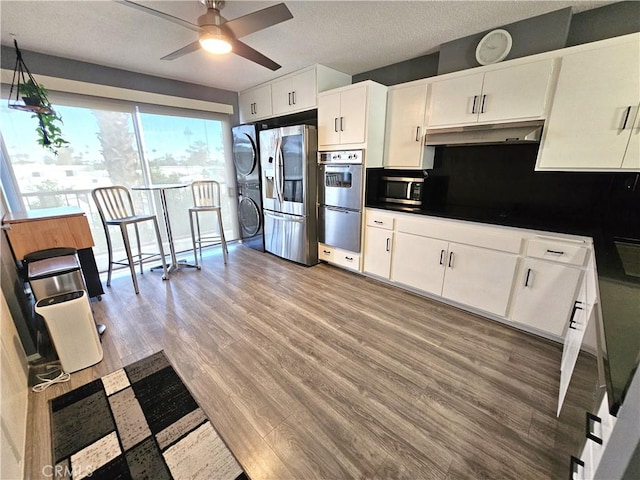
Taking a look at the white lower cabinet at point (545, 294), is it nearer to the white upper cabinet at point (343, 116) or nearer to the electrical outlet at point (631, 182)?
the electrical outlet at point (631, 182)

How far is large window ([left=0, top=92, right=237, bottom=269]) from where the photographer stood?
278 centimetres

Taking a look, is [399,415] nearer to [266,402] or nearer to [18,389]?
[266,402]

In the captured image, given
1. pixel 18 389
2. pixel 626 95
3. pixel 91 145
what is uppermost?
pixel 626 95

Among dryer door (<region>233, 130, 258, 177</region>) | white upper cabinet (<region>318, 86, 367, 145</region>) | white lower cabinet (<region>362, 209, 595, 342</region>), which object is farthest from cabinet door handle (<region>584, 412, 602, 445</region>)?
dryer door (<region>233, 130, 258, 177</region>)

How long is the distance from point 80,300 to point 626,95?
3.78 metres

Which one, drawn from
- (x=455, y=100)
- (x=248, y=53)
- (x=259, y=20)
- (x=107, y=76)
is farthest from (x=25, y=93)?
(x=455, y=100)

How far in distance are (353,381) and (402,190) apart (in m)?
1.98

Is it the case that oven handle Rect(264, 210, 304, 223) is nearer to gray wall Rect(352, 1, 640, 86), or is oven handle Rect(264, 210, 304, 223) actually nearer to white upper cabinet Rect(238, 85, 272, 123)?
white upper cabinet Rect(238, 85, 272, 123)

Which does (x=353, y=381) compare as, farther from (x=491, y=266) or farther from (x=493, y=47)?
(x=493, y=47)

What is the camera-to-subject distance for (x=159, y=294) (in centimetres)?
280

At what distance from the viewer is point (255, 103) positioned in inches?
154

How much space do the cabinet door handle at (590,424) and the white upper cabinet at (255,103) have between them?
4.01 m

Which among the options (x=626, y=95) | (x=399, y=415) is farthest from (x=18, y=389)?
(x=626, y=95)

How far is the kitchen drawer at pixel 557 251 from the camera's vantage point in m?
1.80
